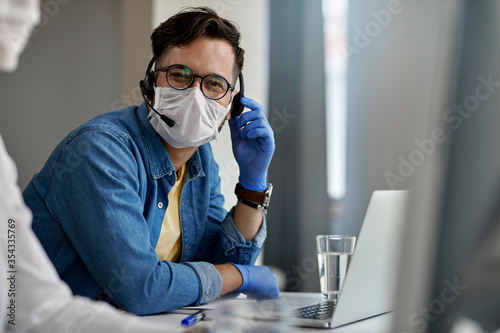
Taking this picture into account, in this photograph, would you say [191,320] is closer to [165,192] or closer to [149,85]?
[165,192]

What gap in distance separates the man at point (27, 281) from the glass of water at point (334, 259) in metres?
0.62

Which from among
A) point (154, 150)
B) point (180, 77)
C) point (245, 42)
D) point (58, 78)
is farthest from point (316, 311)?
point (58, 78)

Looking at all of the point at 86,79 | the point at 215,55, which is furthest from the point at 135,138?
the point at 86,79

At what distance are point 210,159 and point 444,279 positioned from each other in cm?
75

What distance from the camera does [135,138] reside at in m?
1.26

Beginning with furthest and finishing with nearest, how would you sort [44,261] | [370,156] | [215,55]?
1. [370,156]
2. [215,55]
3. [44,261]

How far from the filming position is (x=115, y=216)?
1064 mm

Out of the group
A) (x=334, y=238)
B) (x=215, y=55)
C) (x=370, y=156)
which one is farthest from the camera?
(x=370, y=156)

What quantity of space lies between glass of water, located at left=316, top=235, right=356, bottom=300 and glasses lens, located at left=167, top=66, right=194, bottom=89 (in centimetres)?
51

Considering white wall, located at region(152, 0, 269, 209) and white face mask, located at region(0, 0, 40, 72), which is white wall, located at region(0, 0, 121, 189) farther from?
white face mask, located at region(0, 0, 40, 72)

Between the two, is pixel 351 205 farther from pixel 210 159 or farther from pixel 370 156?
pixel 210 159

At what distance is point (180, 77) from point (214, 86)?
0.09 metres

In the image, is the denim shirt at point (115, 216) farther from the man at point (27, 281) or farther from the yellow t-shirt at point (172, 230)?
the man at point (27, 281)

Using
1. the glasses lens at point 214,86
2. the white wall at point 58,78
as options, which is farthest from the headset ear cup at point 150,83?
the white wall at point 58,78
